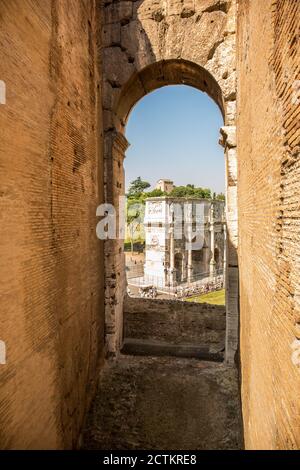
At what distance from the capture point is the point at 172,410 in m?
5.02

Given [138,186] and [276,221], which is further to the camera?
[138,186]

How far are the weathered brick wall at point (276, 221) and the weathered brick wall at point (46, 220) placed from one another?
Result: 7.35 feet

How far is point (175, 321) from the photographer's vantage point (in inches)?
272

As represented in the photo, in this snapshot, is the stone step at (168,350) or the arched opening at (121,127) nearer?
the arched opening at (121,127)

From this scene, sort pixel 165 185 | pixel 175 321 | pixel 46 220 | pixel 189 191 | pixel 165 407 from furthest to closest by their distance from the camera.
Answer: pixel 165 185, pixel 189 191, pixel 175 321, pixel 165 407, pixel 46 220

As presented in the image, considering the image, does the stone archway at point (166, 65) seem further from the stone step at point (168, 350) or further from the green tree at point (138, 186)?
the green tree at point (138, 186)

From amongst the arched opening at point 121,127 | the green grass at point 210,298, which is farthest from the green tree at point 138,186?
the arched opening at point 121,127

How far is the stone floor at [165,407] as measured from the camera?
15.0 ft

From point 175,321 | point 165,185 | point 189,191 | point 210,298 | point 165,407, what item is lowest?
point 210,298

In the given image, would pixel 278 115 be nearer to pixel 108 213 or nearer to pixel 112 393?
pixel 108 213

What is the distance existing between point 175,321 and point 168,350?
2.12ft

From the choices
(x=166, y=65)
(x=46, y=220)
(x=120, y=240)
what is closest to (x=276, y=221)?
(x=46, y=220)

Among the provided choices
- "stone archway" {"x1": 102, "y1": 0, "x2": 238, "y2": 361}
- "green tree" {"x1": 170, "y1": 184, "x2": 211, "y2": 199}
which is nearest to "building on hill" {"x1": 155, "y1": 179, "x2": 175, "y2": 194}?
"green tree" {"x1": 170, "y1": 184, "x2": 211, "y2": 199}

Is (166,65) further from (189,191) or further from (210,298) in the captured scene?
(189,191)
